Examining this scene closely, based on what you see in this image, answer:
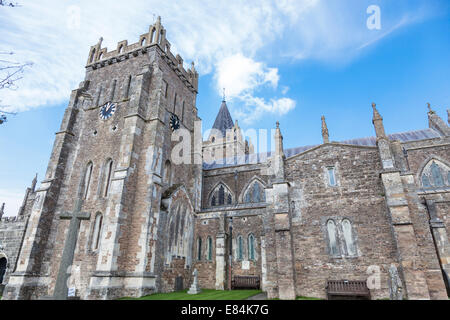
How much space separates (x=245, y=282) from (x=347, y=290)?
289 inches

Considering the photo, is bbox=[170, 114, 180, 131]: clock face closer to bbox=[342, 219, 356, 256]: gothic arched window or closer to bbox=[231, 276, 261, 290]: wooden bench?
bbox=[231, 276, 261, 290]: wooden bench

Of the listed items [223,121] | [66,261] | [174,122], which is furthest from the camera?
[223,121]

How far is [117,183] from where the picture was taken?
1634 centimetres

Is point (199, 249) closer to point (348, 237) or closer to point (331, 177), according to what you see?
point (348, 237)

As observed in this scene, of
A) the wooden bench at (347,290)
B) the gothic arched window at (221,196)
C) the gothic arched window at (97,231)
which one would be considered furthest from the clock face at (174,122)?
the wooden bench at (347,290)

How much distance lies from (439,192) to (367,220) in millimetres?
8761

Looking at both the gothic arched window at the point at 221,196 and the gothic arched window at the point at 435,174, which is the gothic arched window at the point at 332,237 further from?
the gothic arched window at the point at 221,196

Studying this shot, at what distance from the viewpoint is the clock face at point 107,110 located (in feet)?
68.1

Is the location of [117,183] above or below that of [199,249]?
above

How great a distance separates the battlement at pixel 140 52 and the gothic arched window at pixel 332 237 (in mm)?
18307

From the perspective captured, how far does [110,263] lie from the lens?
46.7 feet

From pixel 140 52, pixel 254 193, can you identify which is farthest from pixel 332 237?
pixel 140 52

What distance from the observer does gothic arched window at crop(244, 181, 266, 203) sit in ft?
84.0

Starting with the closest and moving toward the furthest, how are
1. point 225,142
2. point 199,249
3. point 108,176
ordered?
1. point 108,176
2. point 199,249
3. point 225,142
